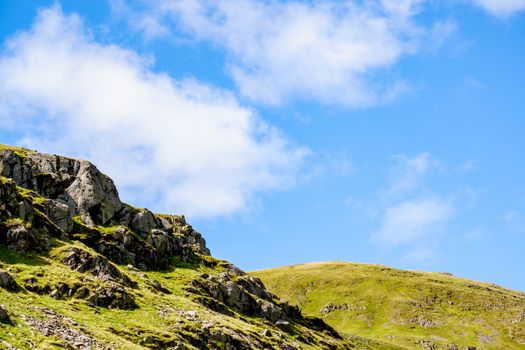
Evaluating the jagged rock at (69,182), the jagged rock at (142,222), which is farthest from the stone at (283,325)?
the jagged rock at (69,182)

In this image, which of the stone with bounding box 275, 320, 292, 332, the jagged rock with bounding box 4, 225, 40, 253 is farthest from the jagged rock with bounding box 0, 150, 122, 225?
the stone with bounding box 275, 320, 292, 332

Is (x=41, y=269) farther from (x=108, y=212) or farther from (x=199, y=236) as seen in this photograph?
(x=199, y=236)

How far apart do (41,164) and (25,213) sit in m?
26.3

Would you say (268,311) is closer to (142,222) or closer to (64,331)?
(142,222)

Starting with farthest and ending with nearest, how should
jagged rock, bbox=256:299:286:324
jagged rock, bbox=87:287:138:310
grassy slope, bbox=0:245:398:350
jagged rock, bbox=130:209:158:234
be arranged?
jagged rock, bbox=256:299:286:324 → jagged rock, bbox=130:209:158:234 → jagged rock, bbox=87:287:138:310 → grassy slope, bbox=0:245:398:350

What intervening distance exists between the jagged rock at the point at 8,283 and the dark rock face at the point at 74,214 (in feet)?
44.5

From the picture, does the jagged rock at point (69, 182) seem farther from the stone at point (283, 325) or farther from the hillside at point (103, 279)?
the stone at point (283, 325)

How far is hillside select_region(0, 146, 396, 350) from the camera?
53.5 metres

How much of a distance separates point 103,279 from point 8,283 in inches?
625

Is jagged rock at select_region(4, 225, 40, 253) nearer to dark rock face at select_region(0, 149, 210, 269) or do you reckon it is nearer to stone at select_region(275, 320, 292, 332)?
dark rock face at select_region(0, 149, 210, 269)

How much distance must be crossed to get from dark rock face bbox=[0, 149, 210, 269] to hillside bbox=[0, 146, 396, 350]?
0.19m

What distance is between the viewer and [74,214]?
3625 inches

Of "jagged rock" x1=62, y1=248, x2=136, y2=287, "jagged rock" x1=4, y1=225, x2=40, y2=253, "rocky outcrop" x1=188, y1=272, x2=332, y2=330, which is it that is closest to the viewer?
"jagged rock" x1=4, y1=225, x2=40, y2=253

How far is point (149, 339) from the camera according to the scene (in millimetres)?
58562
